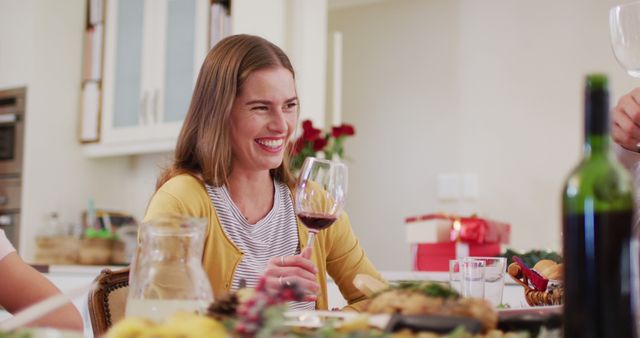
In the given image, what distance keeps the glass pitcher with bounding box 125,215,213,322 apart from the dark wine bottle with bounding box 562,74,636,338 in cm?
32

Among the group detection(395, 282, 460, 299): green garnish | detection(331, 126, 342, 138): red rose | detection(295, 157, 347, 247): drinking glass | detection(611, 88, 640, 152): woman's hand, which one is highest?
detection(331, 126, 342, 138): red rose

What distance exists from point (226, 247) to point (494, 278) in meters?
0.58

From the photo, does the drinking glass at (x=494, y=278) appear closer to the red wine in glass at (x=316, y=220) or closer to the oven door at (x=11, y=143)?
the red wine in glass at (x=316, y=220)

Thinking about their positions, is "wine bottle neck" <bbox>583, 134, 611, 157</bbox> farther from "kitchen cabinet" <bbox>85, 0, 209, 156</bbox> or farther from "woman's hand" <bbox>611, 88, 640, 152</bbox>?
"kitchen cabinet" <bbox>85, 0, 209, 156</bbox>

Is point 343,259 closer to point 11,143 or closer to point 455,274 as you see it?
point 455,274

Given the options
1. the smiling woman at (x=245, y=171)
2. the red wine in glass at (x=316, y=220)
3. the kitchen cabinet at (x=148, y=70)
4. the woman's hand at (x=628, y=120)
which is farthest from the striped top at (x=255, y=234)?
the kitchen cabinet at (x=148, y=70)

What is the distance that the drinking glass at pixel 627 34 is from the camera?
0.95 m

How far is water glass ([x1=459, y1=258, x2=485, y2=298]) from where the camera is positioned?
3.44ft

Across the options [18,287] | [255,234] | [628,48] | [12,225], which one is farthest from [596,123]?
[12,225]

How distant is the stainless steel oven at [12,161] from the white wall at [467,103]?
1816mm

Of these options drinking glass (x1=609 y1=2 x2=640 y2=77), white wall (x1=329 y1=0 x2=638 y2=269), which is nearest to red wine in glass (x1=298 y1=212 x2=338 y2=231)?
drinking glass (x1=609 y1=2 x2=640 y2=77)

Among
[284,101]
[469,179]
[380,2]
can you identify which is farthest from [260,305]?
[380,2]

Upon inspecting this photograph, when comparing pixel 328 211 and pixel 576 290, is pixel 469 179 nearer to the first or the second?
pixel 328 211

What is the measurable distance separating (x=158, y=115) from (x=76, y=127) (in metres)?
0.56
